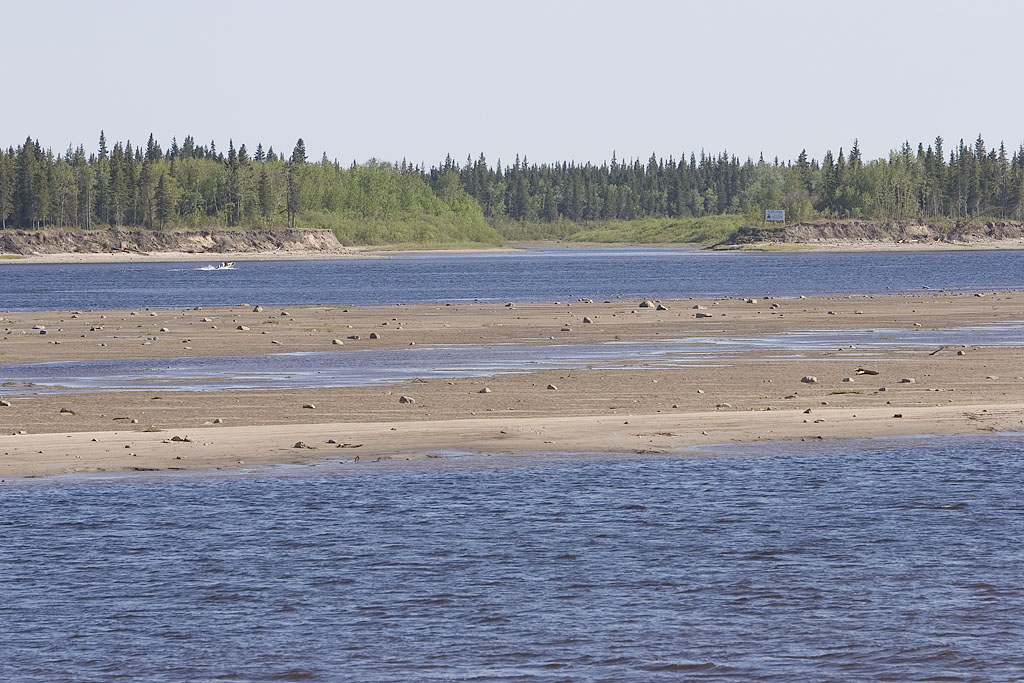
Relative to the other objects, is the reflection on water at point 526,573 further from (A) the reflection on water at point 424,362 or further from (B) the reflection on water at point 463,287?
(B) the reflection on water at point 463,287

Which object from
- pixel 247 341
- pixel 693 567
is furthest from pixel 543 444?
pixel 247 341

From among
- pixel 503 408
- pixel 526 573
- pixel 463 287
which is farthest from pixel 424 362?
pixel 463 287

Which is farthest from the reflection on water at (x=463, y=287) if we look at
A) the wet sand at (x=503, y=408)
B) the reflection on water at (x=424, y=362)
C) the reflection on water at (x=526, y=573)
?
the reflection on water at (x=526, y=573)

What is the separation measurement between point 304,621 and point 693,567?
4443mm

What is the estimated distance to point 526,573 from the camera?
15.4 meters

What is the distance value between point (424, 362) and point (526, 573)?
24.5 metres

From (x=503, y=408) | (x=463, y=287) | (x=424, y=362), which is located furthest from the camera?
(x=463, y=287)

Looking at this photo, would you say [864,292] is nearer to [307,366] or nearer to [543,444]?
[307,366]

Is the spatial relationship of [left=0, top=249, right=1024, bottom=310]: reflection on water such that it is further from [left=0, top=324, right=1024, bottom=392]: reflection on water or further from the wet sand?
[left=0, top=324, right=1024, bottom=392]: reflection on water

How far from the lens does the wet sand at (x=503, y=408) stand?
2336 cm

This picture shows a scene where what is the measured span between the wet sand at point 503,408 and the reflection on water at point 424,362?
1164 mm

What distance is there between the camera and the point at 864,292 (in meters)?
85.4

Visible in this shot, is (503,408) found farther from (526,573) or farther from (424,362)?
(526,573)

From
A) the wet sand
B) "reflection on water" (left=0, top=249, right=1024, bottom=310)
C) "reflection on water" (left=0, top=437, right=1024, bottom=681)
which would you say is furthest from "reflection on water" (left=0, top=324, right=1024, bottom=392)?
"reflection on water" (left=0, top=249, right=1024, bottom=310)
